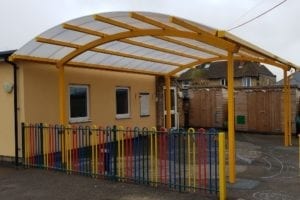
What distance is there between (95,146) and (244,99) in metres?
12.4

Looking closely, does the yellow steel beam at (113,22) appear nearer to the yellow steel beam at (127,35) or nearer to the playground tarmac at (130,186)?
the yellow steel beam at (127,35)

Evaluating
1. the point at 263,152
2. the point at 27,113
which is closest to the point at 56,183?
the point at 27,113

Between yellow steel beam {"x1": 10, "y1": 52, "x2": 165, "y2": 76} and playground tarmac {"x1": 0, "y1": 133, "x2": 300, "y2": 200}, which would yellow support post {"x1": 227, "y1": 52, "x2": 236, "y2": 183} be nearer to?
playground tarmac {"x1": 0, "y1": 133, "x2": 300, "y2": 200}

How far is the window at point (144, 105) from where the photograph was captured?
15952 millimetres

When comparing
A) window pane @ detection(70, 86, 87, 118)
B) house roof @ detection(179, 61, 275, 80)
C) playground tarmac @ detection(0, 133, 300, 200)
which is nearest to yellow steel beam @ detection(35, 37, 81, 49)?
window pane @ detection(70, 86, 87, 118)

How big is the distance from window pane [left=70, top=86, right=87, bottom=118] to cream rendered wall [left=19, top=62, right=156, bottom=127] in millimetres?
220

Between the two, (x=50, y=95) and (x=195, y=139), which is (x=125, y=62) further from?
(x=195, y=139)

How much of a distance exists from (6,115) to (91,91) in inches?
119

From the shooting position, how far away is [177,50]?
1146cm

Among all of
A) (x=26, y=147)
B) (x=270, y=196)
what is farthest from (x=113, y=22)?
(x=270, y=196)

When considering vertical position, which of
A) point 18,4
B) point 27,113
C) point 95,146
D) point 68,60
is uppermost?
point 18,4

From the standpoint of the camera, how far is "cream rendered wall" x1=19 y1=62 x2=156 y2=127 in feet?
34.5

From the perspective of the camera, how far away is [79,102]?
40.9 feet

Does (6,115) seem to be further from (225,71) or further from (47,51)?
(225,71)
